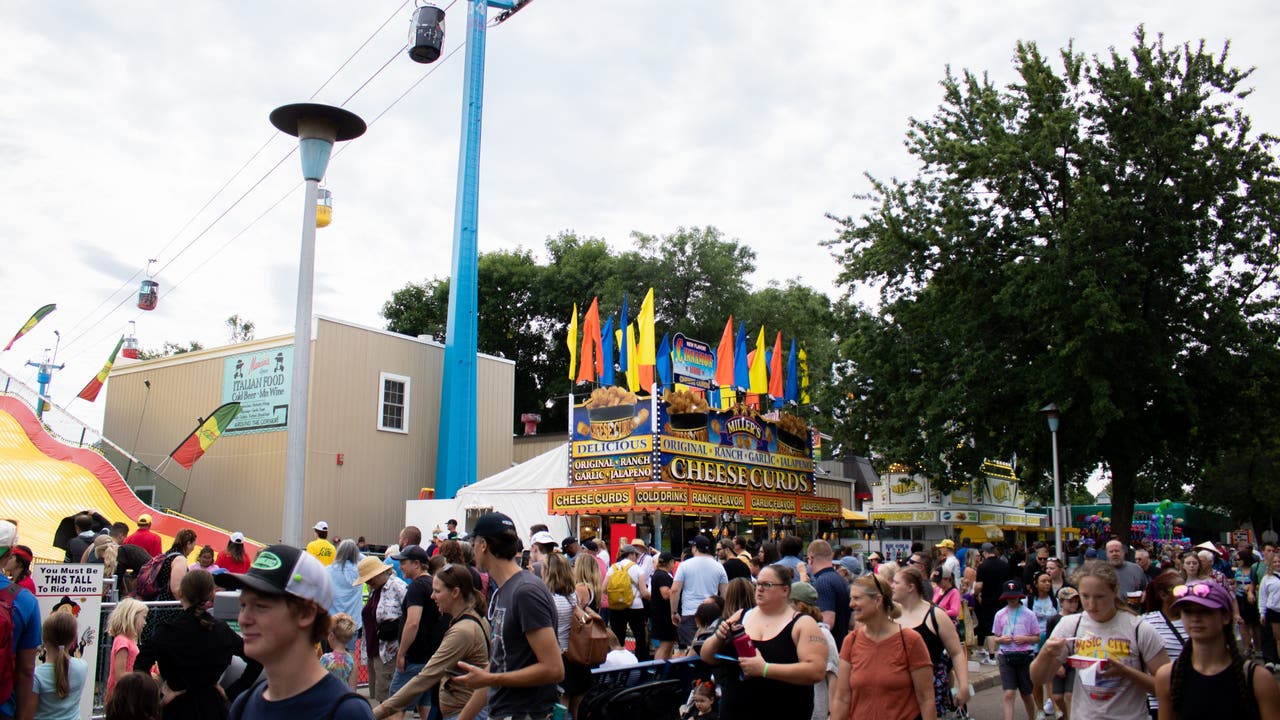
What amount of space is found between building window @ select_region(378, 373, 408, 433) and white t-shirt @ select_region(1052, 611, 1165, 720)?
78.5ft

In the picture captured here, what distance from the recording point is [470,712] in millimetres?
4477

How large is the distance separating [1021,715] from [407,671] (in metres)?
7.25

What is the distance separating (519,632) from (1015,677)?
264 inches

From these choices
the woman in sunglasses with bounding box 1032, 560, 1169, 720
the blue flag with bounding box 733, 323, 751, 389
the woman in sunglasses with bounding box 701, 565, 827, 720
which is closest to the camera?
the woman in sunglasses with bounding box 701, 565, 827, 720

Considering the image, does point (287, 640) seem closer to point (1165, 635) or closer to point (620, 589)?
point (1165, 635)

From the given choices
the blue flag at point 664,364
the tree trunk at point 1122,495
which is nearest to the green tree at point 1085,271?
the tree trunk at point 1122,495

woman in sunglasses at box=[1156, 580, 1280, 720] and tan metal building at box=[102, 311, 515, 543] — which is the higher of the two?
tan metal building at box=[102, 311, 515, 543]

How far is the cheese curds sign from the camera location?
2044cm

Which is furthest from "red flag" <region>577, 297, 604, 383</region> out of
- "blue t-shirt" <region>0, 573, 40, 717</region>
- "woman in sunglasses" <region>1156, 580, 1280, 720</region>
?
"woman in sunglasses" <region>1156, 580, 1280, 720</region>

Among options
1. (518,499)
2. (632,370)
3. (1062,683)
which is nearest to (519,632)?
(1062,683)

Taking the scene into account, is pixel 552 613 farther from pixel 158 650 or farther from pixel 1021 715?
pixel 1021 715

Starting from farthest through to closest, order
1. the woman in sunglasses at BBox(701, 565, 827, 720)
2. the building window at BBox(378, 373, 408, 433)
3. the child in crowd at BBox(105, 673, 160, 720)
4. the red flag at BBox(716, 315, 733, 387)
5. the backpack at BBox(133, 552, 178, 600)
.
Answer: the building window at BBox(378, 373, 408, 433)
the red flag at BBox(716, 315, 733, 387)
the backpack at BBox(133, 552, 178, 600)
the woman in sunglasses at BBox(701, 565, 827, 720)
the child in crowd at BBox(105, 673, 160, 720)

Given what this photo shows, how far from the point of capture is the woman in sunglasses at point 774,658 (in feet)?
16.8

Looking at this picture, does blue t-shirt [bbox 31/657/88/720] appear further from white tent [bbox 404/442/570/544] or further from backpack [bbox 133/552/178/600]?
white tent [bbox 404/442/570/544]
